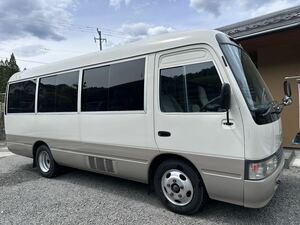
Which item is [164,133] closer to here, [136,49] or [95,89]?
[136,49]

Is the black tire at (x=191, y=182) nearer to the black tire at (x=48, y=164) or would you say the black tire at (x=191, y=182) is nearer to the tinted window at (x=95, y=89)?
the tinted window at (x=95, y=89)

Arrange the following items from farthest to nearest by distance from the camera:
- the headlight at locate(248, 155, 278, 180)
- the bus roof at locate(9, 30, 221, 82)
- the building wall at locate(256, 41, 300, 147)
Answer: the building wall at locate(256, 41, 300, 147)
the bus roof at locate(9, 30, 221, 82)
the headlight at locate(248, 155, 278, 180)

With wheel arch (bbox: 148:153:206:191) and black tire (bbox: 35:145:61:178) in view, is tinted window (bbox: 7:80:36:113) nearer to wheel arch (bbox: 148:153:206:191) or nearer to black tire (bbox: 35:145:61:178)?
black tire (bbox: 35:145:61:178)

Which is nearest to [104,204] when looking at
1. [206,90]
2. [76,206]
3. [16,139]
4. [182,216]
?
[76,206]

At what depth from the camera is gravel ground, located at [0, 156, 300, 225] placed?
390cm

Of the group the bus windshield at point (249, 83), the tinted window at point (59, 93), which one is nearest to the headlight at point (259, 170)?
the bus windshield at point (249, 83)

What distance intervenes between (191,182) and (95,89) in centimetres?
230

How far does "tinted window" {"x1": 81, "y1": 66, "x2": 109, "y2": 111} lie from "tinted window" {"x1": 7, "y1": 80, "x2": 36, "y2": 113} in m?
1.90

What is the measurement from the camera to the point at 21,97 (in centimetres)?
686

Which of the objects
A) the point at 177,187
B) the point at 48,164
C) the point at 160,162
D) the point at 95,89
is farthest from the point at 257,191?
the point at 48,164

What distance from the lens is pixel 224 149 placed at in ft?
11.5

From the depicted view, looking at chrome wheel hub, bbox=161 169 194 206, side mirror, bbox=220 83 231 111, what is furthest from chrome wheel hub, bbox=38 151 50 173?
side mirror, bbox=220 83 231 111

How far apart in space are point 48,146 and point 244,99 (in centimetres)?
432

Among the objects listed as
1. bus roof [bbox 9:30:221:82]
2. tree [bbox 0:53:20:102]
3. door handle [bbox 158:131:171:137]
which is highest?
tree [bbox 0:53:20:102]
